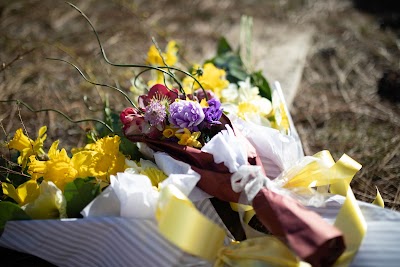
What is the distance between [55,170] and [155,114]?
24 centimetres

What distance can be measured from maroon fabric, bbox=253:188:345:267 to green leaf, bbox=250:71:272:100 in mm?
608

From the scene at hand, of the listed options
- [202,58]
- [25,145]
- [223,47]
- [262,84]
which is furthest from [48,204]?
[202,58]

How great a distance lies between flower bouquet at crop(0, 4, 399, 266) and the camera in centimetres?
95

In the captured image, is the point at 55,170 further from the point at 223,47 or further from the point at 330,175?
the point at 223,47

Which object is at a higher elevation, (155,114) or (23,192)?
(155,114)

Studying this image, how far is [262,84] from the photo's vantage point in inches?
63.4

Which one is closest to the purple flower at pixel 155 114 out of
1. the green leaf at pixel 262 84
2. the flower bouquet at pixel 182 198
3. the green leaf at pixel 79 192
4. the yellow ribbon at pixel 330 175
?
the flower bouquet at pixel 182 198

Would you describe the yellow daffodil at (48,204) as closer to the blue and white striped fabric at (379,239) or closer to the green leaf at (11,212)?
the green leaf at (11,212)

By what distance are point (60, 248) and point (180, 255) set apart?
0.84 ft

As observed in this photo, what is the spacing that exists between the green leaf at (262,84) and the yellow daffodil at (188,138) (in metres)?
0.51

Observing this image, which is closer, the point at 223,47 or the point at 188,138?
the point at 188,138

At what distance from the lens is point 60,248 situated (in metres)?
1.05

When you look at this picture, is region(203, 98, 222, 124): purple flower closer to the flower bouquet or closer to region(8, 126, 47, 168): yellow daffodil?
the flower bouquet

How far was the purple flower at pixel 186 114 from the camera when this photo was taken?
108 centimetres
